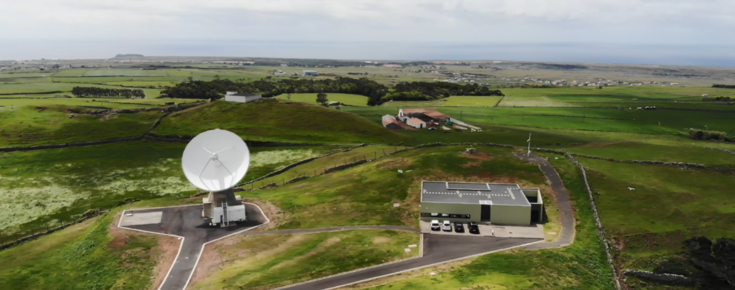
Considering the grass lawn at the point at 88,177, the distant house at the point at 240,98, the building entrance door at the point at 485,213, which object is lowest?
the grass lawn at the point at 88,177

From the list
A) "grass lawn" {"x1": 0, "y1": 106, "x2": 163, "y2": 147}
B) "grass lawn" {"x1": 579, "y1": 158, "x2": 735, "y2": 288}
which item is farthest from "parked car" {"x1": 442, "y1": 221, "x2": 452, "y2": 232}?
"grass lawn" {"x1": 0, "y1": 106, "x2": 163, "y2": 147}

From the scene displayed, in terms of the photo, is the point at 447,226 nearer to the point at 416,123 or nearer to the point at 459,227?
the point at 459,227

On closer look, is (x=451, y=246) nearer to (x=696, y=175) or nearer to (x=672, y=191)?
(x=672, y=191)

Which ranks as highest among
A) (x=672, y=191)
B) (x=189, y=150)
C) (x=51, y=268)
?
(x=189, y=150)

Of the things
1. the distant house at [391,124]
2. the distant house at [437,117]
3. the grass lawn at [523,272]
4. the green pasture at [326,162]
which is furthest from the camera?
the distant house at [437,117]

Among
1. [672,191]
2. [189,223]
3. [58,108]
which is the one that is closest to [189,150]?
[189,223]

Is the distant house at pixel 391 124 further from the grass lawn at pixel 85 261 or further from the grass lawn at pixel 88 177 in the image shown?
the grass lawn at pixel 85 261

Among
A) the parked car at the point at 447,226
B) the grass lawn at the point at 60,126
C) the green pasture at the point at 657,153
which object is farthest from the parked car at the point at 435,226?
the grass lawn at the point at 60,126
